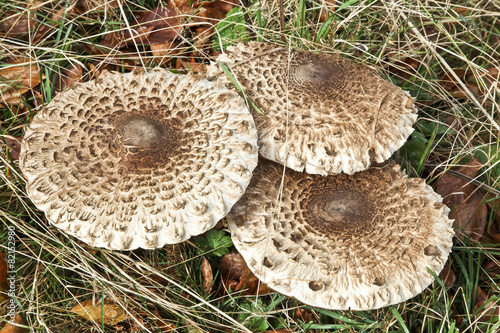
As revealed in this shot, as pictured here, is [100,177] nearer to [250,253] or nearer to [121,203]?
[121,203]

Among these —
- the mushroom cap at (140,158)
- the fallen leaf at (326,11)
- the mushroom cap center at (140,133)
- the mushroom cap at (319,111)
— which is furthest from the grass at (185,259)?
the mushroom cap center at (140,133)

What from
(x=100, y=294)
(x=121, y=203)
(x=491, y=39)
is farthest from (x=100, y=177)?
(x=491, y=39)

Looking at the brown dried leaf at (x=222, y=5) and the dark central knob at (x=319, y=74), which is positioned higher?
the dark central knob at (x=319, y=74)

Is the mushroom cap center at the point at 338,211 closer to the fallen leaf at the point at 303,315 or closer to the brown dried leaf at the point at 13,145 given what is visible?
the fallen leaf at the point at 303,315

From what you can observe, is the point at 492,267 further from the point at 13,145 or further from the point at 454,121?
the point at 13,145

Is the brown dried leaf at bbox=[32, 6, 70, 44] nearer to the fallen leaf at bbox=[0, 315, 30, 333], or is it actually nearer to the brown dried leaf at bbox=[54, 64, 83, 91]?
the brown dried leaf at bbox=[54, 64, 83, 91]

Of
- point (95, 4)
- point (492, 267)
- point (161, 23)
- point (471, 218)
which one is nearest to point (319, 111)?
point (471, 218)
